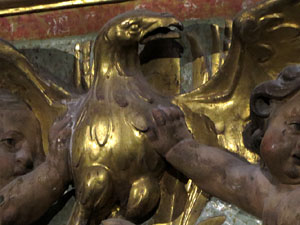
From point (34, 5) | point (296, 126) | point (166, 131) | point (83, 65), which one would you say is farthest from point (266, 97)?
point (34, 5)

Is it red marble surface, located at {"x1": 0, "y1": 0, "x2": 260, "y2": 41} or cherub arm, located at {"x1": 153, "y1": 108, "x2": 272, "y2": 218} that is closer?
cherub arm, located at {"x1": 153, "y1": 108, "x2": 272, "y2": 218}

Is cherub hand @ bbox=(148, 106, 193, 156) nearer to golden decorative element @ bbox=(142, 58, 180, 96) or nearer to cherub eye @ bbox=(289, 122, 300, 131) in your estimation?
golden decorative element @ bbox=(142, 58, 180, 96)

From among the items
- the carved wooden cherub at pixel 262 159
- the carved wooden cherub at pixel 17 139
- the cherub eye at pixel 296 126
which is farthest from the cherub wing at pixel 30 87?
the cherub eye at pixel 296 126

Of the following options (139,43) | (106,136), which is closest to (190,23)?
(139,43)

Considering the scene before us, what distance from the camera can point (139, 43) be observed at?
134 centimetres

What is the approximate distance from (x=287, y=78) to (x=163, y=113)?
230mm

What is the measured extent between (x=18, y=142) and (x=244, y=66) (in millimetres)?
430

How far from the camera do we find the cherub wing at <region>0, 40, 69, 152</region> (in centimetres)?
142

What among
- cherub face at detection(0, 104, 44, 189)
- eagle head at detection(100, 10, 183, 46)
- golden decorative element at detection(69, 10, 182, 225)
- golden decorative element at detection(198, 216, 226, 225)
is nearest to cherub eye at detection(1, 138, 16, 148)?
cherub face at detection(0, 104, 44, 189)

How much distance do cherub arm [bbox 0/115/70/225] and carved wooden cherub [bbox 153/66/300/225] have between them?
18cm

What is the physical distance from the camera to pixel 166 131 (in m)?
1.28

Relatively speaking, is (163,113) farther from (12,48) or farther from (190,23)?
(12,48)

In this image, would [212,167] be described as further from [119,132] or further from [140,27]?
[140,27]

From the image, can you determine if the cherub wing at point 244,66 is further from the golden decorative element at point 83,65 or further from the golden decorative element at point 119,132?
the golden decorative element at point 83,65
